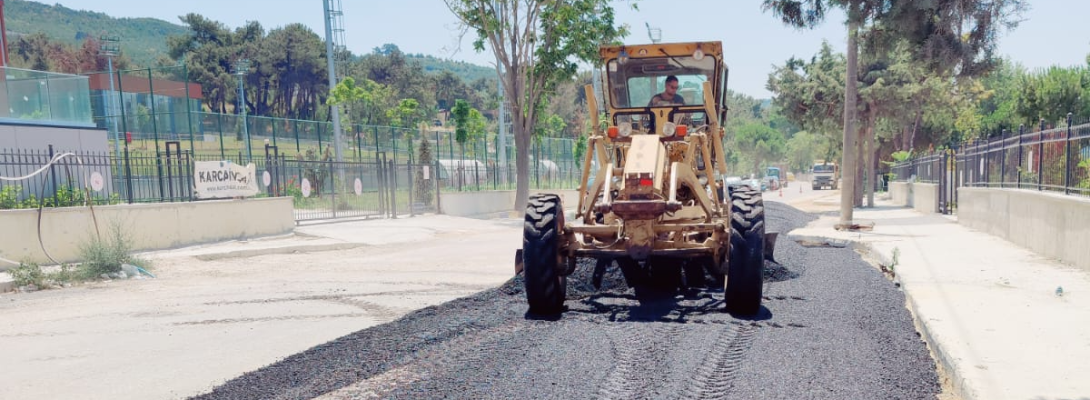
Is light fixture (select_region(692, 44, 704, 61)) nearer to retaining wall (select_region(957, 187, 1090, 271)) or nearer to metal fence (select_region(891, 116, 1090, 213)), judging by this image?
retaining wall (select_region(957, 187, 1090, 271))

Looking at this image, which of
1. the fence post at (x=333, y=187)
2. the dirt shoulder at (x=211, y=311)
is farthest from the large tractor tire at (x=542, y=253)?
the fence post at (x=333, y=187)

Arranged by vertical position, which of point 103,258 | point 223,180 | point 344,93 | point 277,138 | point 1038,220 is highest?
point 344,93

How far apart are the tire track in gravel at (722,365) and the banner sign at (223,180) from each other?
13.7 meters

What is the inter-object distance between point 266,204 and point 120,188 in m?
3.26

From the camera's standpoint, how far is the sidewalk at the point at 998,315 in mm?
5172

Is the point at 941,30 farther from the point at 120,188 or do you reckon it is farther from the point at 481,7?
the point at 481,7

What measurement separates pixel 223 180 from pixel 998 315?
1538cm

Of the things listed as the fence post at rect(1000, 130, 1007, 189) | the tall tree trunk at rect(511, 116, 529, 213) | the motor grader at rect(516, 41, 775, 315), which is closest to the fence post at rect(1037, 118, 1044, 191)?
the fence post at rect(1000, 130, 1007, 189)

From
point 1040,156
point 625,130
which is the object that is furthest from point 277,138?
point 1040,156

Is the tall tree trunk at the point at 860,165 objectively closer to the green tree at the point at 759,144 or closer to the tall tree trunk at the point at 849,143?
the tall tree trunk at the point at 849,143

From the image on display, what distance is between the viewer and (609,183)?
7.75m

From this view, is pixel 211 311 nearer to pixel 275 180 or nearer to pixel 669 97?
pixel 669 97

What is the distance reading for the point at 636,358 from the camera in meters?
5.95

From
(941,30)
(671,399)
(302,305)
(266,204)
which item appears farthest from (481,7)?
(671,399)
